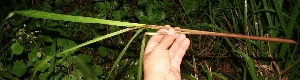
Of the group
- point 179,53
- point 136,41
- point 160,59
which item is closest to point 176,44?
point 179,53

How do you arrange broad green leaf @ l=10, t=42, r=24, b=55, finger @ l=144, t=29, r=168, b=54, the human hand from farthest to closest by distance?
broad green leaf @ l=10, t=42, r=24, b=55, finger @ l=144, t=29, r=168, b=54, the human hand

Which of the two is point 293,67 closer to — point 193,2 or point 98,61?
point 193,2

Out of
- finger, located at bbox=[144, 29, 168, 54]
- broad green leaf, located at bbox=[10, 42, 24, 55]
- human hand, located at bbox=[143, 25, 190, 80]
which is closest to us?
human hand, located at bbox=[143, 25, 190, 80]

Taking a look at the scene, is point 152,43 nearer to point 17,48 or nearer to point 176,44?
point 176,44

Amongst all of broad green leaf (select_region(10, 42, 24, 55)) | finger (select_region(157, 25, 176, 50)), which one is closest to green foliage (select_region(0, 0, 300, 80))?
broad green leaf (select_region(10, 42, 24, 55))

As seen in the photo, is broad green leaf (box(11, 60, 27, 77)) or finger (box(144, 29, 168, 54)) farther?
broad green leaf (box(11, 60, 27, 77))

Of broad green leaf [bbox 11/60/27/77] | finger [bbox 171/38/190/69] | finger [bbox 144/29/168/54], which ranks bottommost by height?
broad green leaf [bbox 11/60/27/77]

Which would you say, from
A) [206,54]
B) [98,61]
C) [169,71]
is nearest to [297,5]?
[206,54]

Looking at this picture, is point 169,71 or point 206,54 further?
point 206,54

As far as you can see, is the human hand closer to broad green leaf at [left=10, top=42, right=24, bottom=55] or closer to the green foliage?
the green foliage
